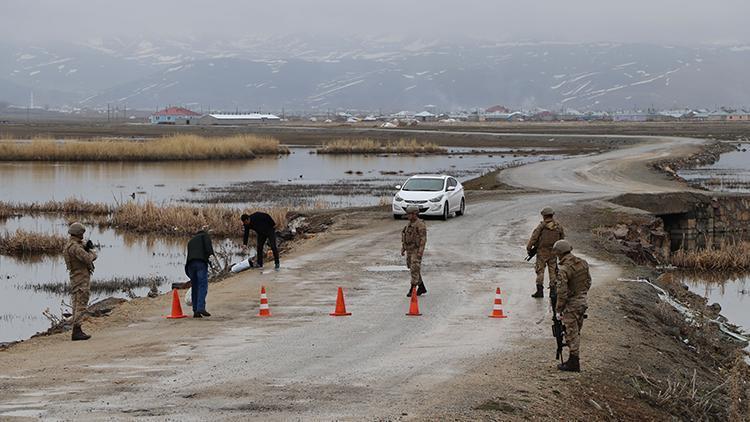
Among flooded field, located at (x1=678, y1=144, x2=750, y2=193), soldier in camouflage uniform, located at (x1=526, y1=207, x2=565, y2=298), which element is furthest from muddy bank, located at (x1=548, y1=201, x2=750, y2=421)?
flooded field, located at (x1=678, y1=144, x2=750, y2=193)

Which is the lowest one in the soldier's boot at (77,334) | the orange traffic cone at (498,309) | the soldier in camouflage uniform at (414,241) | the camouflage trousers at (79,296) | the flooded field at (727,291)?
the flooded field at (727,291)

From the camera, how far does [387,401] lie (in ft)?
40.9

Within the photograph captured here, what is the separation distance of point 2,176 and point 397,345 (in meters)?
56.0

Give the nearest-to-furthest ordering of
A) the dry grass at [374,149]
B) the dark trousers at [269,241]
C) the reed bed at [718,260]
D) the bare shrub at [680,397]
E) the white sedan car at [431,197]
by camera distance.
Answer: the bare shrub at [680,397]
the dark trousers at [269,241]
the reed bed at [718,260]
the white sedan car at [431,197]
the dry grass at [374,149]

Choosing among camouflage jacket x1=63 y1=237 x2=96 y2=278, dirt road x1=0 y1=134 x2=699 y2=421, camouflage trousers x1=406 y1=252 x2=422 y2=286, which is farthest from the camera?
camouflage trousers x1=406 y1=252 x2=422 y2=286

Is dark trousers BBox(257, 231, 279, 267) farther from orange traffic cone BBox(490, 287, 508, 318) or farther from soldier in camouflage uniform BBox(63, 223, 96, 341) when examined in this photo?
soldier in camouflage uniform BBox(63, 223, 96, 341)

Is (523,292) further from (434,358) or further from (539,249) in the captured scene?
(434,358)

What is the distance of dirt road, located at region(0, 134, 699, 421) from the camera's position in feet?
40.4

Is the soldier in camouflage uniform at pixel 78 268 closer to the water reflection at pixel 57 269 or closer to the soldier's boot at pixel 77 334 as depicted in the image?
the soldier's boot at pixel 77 334

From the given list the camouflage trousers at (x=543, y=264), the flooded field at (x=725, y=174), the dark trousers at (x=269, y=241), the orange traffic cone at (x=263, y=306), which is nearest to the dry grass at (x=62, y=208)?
the dark trousers at (x=269, y=241)

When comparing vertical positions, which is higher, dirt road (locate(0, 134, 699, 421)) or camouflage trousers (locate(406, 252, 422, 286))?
camouflage trousers (locate(406, 252, 422, 286))

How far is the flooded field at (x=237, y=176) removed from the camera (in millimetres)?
53281

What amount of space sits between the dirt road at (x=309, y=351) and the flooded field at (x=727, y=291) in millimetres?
3083

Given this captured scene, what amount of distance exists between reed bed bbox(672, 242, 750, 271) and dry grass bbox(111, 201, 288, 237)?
42.4ft
